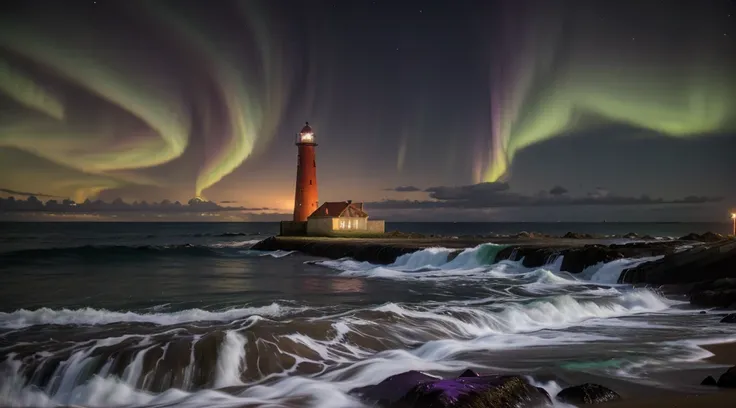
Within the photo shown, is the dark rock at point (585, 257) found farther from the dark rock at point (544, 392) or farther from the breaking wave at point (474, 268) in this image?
the dark rock at point (544, 392)

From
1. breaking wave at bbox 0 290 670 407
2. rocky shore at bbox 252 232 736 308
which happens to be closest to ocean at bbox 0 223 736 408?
breaking wave at bbox 0 290 670 407

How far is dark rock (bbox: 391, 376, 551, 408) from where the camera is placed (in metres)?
Result: 6.41

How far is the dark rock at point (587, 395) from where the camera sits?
7086 millimetres

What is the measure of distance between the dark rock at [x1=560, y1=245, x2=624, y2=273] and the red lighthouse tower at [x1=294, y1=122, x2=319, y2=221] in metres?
31.7

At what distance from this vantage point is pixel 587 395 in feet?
23.4

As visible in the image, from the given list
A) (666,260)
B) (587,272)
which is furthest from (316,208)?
(666,260)

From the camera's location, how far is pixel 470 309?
596 inches

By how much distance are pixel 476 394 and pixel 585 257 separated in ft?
66.2

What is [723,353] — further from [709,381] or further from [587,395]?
[587,395]

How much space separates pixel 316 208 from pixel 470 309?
41.7 meters

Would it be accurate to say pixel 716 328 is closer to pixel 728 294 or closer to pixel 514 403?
pixel 728 294

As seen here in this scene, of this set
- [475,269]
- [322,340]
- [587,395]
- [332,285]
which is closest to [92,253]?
[332,285]

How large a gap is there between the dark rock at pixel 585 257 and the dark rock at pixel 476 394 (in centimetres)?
1860

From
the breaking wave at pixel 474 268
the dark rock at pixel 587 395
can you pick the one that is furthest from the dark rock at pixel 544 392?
the breaking wave at pixel 474 268
